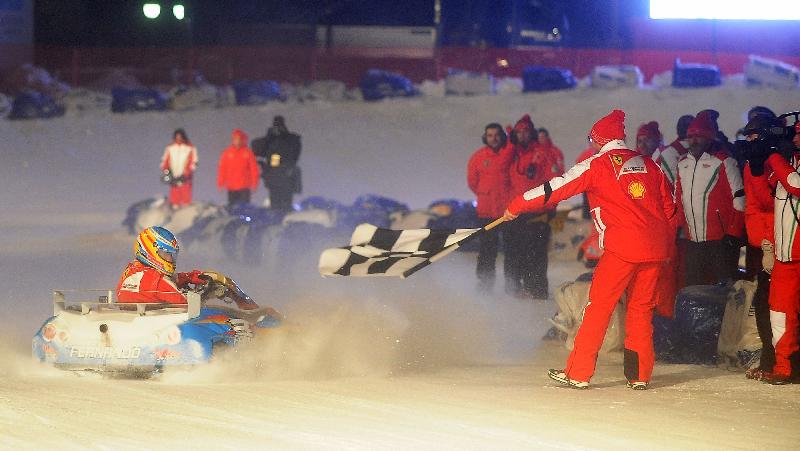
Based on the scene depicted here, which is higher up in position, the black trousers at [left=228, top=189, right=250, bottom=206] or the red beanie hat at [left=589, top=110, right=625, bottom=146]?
the red beanie hat at [left=589, top=110, right=625, bottom=146]

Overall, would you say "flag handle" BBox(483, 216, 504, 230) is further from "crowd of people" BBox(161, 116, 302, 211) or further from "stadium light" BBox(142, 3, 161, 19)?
"stadium light" BBox(142, 3, 161, 19)

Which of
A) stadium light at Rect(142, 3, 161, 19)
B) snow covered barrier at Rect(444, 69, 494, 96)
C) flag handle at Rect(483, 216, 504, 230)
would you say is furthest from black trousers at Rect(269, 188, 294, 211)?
snow covered barrier at Rect(444, 69, 494, 96)

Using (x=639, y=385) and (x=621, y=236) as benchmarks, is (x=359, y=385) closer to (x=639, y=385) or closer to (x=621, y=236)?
(x=639, y=385)

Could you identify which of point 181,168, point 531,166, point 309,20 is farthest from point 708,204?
point 309,20

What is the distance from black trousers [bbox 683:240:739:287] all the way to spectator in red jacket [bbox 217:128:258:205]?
373 inches

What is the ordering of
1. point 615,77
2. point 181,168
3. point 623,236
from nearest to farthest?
point 623,236, point 181,168, point 615,77

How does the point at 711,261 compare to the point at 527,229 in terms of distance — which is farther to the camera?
the point at 527,229

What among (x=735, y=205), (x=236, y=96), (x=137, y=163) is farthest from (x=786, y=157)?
(x=236, y=96)

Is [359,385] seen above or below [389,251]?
below

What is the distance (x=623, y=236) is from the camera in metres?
7.62

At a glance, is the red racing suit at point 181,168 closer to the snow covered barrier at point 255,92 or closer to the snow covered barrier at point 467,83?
the snow covered barrier at point 255,92

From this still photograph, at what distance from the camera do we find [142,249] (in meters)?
8.25

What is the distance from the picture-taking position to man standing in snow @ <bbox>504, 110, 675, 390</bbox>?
7633 millimetres

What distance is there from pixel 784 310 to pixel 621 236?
1.18 meters
